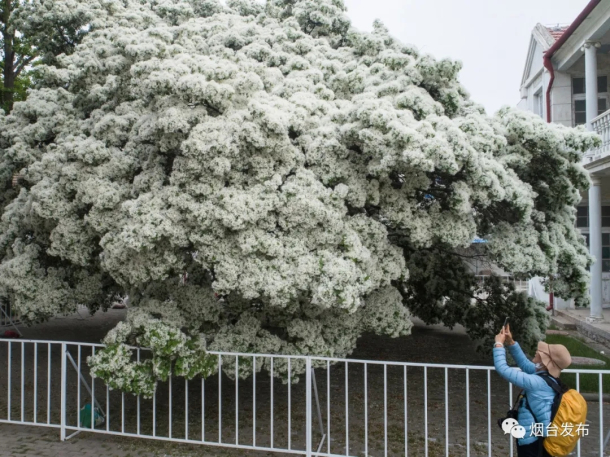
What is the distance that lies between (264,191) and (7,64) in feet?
41.7

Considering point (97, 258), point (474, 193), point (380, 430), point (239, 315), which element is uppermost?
point (474, 193)

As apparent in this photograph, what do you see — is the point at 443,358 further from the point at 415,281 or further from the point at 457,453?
the point at 457,453

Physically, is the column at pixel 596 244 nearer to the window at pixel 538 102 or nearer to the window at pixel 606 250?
the window at pixel 606 250

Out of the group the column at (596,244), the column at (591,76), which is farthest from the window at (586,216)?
the column at (591,76)

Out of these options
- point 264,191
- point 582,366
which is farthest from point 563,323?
point 264,191

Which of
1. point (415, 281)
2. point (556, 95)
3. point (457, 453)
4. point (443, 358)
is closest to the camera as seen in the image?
point (457, 453)

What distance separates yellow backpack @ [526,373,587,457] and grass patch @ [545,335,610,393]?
438 centimetres

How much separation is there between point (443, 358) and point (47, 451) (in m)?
7.13

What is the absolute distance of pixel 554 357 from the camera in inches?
140

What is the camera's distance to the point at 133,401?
283 inches

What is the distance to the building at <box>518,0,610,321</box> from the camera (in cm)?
1154

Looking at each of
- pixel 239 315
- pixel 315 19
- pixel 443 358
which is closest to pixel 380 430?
pixel 239 315

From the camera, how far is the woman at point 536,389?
3537 mm

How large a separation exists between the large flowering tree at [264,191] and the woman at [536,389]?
185 cm
